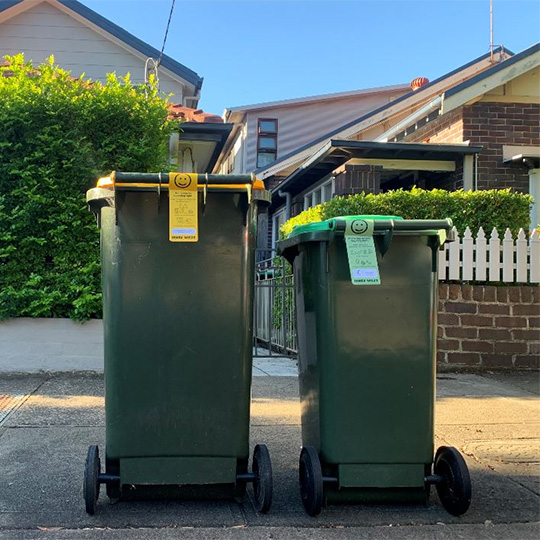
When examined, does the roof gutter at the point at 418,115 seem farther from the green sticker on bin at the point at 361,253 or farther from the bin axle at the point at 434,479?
the bin axle at the point at 434,479

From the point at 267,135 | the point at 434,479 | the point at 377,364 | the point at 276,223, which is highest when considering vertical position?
the point at 267,135

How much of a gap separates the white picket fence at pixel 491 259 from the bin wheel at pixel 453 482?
14.1ft

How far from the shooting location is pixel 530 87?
10.2m

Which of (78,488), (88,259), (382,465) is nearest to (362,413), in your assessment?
(382,465)

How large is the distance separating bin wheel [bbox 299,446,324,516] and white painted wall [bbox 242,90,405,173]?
1737cm

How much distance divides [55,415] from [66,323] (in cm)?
181

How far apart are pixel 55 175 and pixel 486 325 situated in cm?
526

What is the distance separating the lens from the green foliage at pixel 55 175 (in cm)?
600

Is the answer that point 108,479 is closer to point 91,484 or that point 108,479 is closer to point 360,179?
point 91,484

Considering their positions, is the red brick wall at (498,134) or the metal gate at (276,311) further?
the red brick wall at (498,134)

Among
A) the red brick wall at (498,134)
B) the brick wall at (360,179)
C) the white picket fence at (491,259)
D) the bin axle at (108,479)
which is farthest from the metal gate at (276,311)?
the bin axle at (108,479)

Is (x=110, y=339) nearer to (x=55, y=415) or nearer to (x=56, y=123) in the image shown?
(x=55, y=415)

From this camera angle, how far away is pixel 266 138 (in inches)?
795

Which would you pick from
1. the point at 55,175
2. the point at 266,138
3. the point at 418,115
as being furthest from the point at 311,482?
the point at 266,138
